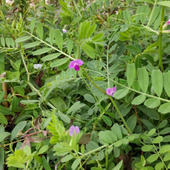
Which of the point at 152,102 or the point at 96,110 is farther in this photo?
the point at 96,110

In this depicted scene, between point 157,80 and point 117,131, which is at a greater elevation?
point 157,80

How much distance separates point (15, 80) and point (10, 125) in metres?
0.14

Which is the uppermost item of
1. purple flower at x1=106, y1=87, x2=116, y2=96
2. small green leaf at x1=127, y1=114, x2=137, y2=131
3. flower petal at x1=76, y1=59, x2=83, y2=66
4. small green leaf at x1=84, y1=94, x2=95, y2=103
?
flower petal at x1=76, y1=59, x2=83, y2=66

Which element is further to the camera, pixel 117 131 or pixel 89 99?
pixel 89 99

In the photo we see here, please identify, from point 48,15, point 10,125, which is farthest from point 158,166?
point 48,15

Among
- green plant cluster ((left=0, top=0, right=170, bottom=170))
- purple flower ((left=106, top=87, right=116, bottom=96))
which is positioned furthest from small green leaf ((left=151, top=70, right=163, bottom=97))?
purple flower ((left=106, top=87, right=116, bottom=96))

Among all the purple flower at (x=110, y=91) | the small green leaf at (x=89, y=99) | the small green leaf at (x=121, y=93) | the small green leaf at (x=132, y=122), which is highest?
the small green leaf at (x=121, y=93)

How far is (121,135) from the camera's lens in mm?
540

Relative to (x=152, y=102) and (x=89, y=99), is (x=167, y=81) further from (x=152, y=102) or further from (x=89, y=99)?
(x=89, y=99)

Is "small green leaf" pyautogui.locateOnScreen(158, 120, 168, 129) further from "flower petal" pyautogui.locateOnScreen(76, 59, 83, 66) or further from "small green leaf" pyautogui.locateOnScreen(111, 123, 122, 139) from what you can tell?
"flower petal" pyautogui.locateOnScreen(76, 59, 83, 66)

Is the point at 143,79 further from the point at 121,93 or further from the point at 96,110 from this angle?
the point at 96,110

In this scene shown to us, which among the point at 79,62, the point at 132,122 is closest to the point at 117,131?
the point at 132,122

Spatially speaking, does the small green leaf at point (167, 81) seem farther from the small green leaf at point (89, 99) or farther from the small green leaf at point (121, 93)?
the small green leaf at point (89, 99)

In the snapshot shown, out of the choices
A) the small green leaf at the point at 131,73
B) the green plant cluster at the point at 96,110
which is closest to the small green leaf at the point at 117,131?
the green plant cluster at the point at 96,110
